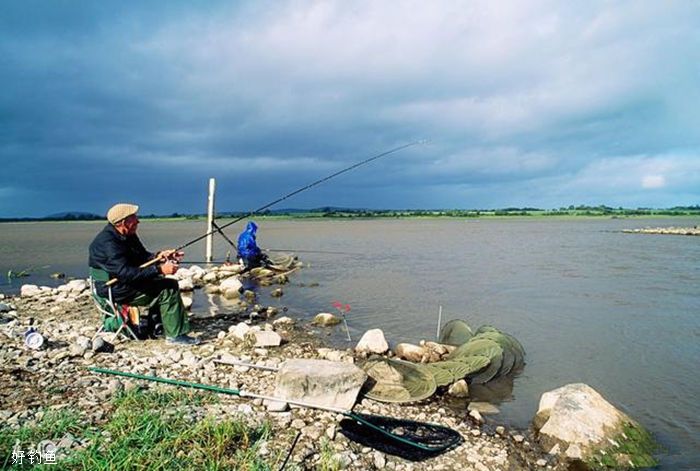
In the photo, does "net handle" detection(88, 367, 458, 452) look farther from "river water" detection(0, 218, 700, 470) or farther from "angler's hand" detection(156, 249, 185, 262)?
"angler's hand" detection(156, 249, 185, 262)

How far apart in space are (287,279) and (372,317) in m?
6.79

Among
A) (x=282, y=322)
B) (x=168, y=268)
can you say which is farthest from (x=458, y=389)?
(x=282, y=322)

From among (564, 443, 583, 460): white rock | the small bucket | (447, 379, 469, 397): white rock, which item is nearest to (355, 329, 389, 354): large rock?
(447, 379, 469, 397): white rock

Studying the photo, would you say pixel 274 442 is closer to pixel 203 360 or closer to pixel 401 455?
pixel 401 455

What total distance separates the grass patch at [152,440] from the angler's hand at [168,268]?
2571mm

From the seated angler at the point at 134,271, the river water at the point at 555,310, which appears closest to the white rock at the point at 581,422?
the river water at the point at 555,310

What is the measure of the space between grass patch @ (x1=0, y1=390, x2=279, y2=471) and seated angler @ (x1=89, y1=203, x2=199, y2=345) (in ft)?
9.07

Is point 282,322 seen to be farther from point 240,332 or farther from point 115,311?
point 115,311

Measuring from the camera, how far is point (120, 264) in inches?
268

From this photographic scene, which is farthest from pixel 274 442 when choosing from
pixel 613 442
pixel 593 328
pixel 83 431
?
pixel 593 328

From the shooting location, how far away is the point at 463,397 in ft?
20.3

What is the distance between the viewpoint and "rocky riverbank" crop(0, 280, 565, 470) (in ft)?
14.0

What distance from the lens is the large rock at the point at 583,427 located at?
4.71 m

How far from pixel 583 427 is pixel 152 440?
4353mm
